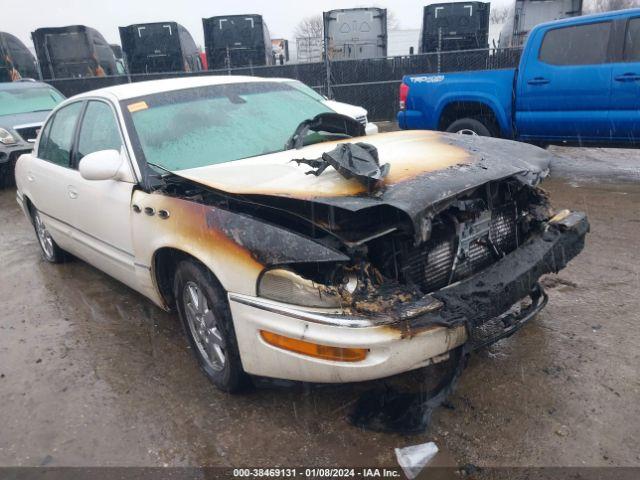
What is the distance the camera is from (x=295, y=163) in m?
2.88

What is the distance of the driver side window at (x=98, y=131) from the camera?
3414 mm

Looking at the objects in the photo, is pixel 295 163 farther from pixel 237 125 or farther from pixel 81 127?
pixel 81 127

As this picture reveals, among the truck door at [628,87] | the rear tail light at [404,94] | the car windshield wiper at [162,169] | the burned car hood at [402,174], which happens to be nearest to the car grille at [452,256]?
the burned car hood at [402,174]

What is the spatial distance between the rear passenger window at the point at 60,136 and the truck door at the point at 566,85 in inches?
210

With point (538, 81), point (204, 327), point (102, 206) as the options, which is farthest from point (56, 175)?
point (538, 81)

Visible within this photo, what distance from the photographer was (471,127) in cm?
712

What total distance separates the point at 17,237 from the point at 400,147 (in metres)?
5.25

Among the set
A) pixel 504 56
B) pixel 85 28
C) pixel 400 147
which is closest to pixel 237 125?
pixel 400 147

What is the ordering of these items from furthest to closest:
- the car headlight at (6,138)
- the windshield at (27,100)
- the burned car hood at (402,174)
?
the windshield at (27,100), the car headlight at (6,138), the burned car hood at (402,174)

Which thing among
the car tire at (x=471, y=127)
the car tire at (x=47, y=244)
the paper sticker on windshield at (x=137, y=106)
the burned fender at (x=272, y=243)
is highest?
the paper sticker on windshield at (x=137, y=106)

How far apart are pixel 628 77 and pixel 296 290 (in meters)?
5.52

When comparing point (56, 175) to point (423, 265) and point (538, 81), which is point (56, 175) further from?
point (538, 81)

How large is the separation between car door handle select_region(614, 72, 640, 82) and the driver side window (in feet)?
18.2

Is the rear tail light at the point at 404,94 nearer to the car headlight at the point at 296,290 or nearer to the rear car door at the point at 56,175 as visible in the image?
the rear car door at the point at 56,175
